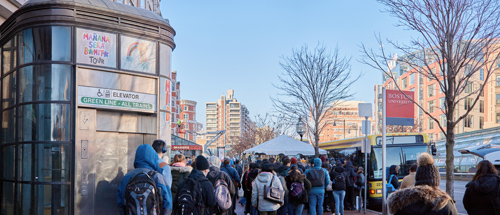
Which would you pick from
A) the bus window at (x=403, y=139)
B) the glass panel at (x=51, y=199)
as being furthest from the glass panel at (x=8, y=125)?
the bus window at (x=403, y=139)

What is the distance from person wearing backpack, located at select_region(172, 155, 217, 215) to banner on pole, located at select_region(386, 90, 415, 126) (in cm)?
691

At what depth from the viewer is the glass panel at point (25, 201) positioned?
940 cm

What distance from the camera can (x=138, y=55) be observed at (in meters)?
10.5

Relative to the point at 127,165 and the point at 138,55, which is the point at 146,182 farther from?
the point at 138,55

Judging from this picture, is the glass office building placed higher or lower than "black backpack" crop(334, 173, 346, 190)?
higher

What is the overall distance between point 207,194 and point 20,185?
175 inches

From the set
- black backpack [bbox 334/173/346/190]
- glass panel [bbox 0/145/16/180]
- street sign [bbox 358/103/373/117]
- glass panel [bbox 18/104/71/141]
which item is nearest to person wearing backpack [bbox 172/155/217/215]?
glass panel [bbox 18/104/71/141]

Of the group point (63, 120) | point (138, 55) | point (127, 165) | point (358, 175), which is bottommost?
point (358, 175)

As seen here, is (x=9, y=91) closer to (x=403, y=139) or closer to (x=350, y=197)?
(x=350, y=197)

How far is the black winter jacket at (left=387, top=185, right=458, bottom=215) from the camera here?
164 inches

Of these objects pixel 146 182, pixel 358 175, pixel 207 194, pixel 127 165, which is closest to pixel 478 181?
pixel 207 194

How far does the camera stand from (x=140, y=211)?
6543mm

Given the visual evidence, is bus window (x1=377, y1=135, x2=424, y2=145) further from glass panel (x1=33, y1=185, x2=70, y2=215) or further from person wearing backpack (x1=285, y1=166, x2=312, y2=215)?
glass panel (x1=33, y1=185, x2=70, y2=215)

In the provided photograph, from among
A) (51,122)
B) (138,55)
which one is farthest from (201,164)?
(138,55)
